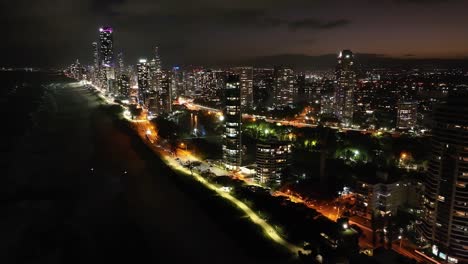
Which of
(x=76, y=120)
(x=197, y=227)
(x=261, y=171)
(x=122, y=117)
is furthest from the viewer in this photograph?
(x=122, y=117)

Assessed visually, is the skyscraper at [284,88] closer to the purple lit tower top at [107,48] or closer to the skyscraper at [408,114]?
the skyscraper at [408,114]

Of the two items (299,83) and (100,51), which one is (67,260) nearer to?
(299,83)

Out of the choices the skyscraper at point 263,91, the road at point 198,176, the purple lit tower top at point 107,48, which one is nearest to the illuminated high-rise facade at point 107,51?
the purple lit tower top at point 107,48

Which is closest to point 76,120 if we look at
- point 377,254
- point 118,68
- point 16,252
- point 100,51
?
point 16,252

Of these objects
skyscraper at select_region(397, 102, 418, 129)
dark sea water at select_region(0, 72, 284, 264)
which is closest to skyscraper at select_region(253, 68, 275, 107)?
skyscraper at select_region(397, 102, 418, 129)

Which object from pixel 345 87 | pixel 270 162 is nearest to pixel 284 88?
pixel 345 87

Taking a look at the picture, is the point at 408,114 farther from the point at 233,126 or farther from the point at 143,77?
the point at 143,77
